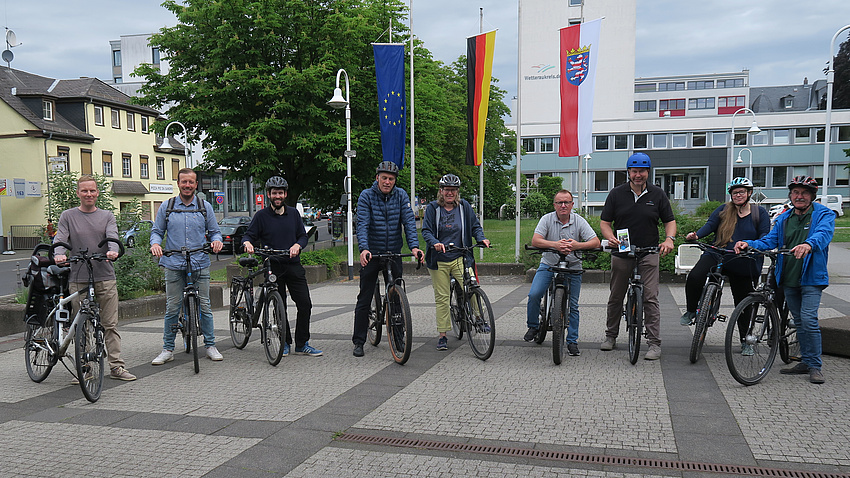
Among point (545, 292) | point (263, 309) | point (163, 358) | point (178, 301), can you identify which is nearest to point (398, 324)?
point (263, 309)

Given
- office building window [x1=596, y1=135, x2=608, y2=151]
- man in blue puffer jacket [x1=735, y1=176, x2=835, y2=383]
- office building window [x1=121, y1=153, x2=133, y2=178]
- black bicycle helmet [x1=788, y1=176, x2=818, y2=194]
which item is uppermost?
office building window [x1=596, y1=135, x2=608, y2=151]

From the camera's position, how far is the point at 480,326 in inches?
272

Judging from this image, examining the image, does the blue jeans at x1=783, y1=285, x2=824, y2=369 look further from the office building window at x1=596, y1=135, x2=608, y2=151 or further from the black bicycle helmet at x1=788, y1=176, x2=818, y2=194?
the office building window at x1=596, y1=135, x2=608, y2=151

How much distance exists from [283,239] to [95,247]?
1.85 metres

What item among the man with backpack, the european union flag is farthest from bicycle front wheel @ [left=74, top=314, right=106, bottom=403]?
the european union flag

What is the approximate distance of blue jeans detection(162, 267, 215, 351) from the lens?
689 centimetres

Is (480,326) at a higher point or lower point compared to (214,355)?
higher

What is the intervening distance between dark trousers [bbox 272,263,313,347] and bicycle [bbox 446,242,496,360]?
1.61 m

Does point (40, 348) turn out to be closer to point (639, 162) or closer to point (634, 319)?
point (634, 319)

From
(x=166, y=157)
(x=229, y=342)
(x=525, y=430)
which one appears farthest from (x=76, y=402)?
(x=166, y=157)

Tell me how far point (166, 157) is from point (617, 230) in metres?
50.3

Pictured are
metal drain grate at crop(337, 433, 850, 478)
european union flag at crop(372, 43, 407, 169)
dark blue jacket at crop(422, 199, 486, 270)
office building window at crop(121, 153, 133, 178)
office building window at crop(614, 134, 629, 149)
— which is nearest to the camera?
metal drain grate at crop(337, 433, 850, 478)

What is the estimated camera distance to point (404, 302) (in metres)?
6.61

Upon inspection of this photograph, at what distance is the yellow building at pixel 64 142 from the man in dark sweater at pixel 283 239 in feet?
101
